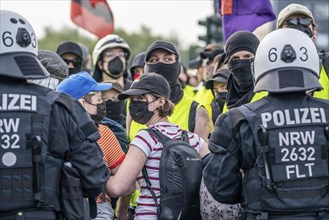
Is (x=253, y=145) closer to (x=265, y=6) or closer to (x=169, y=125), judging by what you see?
(x=169, y=125)

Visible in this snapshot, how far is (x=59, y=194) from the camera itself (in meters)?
6.61

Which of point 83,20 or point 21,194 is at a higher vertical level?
point 83,20

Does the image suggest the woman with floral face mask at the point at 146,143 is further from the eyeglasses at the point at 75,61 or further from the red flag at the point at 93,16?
the red flag at the point at 93,16

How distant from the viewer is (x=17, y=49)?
655 cm

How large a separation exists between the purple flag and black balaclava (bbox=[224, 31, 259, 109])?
8.02 feet

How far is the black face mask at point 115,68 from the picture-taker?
11.4m

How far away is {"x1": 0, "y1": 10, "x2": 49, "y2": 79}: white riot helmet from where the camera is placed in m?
6.47

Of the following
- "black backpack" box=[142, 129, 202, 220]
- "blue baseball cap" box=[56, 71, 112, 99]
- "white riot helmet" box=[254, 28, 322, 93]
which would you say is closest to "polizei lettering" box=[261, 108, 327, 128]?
"white riot helmet" box=[254, 28, 322, 93]

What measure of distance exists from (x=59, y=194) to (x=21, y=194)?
32 cm

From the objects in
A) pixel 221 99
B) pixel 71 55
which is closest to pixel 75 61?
pixel 71 55

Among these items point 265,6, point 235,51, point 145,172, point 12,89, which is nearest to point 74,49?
point 265,6

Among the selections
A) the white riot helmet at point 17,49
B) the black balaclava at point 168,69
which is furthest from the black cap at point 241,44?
the white riot helmet at point 17,49

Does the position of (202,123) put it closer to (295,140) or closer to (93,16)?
(295,140)

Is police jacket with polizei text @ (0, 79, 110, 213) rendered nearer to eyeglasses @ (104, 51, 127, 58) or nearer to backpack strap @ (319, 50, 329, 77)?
backpack strap @ (319, 50, 329, 77)
